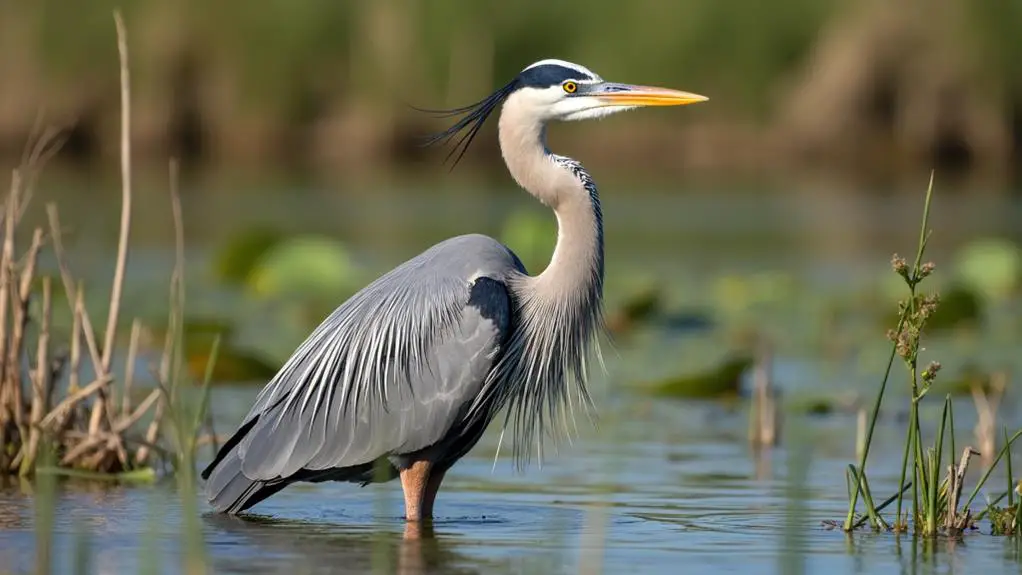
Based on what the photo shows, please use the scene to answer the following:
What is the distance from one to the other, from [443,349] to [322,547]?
102 centimetres

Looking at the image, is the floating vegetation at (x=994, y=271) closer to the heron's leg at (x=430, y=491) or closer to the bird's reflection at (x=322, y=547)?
the heron's leg at (x=430, y=491)

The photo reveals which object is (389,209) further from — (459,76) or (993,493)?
(993,493)

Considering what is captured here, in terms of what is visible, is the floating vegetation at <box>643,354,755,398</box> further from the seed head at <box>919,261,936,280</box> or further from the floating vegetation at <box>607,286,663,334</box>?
the seed head at <box>919,261,936,280</box>

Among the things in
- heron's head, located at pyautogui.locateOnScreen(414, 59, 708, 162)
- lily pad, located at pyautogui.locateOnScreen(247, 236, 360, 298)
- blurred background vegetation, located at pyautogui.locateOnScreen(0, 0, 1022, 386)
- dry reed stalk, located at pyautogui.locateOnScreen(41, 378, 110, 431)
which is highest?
blurred background vegetation, located at pyautogui.locateOnScreen(0, 0, 1022, 386)

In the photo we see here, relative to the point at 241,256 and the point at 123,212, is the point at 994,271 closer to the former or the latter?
the point at 241,256

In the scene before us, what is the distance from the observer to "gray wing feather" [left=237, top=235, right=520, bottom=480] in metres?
6.88

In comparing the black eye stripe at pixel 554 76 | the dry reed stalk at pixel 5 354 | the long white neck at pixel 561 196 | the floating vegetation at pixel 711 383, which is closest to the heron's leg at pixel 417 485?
the long white neck at pixel 561 196

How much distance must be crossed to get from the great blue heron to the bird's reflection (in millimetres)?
202

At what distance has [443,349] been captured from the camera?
6.92 m

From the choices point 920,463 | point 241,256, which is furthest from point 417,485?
point 241,256

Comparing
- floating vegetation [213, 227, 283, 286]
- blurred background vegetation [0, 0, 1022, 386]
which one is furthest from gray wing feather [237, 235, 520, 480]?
blurred background vegetation [0, 0, 1022, 386]

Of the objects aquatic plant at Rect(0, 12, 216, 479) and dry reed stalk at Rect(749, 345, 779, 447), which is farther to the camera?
dry reed stalk at Rect(749, 345, 779, 447)

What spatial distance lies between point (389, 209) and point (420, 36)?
929 cm

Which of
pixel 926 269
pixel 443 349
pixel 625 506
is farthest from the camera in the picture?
pixel 625 506
